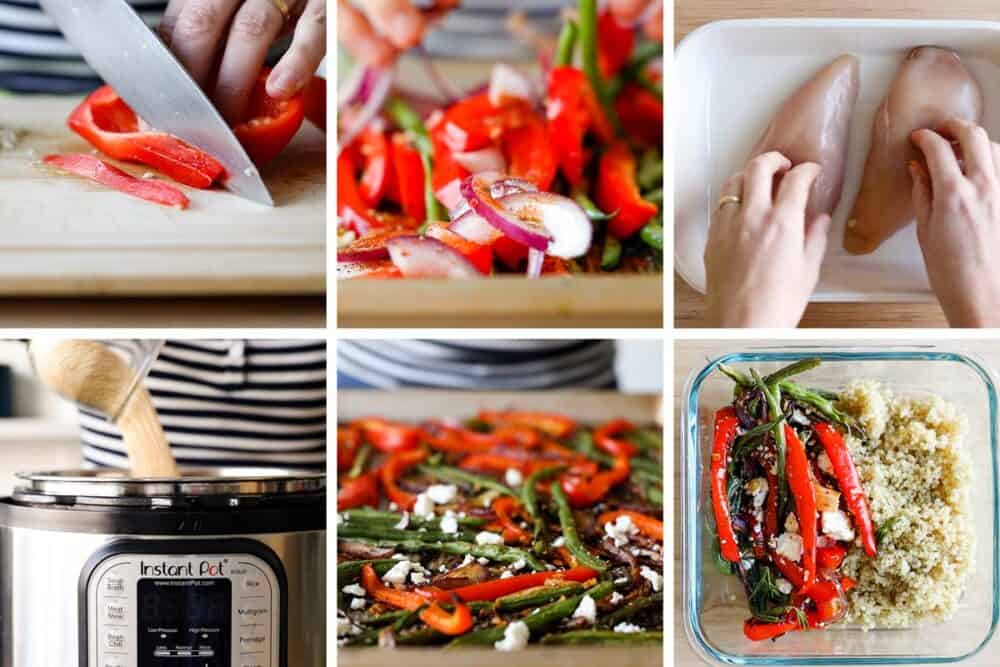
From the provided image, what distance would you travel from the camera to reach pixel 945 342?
775 millimetres

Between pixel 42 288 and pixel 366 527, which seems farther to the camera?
pixel 366 527

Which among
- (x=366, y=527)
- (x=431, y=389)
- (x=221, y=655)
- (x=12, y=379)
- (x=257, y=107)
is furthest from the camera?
(x=431, y=389)

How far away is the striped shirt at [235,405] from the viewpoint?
1319mm

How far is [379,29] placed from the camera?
4.79 feet

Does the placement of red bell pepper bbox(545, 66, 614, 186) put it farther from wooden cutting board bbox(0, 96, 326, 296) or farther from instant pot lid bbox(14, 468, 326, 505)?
instant pot lid bbox(14, 468, 326, 505)

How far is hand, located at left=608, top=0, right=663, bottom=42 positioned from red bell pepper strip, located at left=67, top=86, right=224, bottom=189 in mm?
780

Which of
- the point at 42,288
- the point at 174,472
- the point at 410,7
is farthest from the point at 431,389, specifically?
the point at 42,288

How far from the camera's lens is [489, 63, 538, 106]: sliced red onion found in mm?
1238

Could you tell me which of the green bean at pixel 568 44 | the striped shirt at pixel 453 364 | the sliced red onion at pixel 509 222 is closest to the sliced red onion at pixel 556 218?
the sliced red onion at pixel 509 222

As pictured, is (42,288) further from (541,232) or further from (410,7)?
(410,7)

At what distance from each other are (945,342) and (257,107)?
0.60 metres

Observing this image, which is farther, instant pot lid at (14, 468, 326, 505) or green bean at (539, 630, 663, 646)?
green bean at (539, 630, 663, 646)

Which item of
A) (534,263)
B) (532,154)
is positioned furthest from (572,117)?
(534,263)

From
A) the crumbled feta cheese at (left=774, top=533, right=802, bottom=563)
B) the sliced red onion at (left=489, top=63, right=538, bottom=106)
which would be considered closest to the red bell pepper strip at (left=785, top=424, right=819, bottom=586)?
the crumbled feta cheese at (left=774, top=533, right=802, bottom=563)
